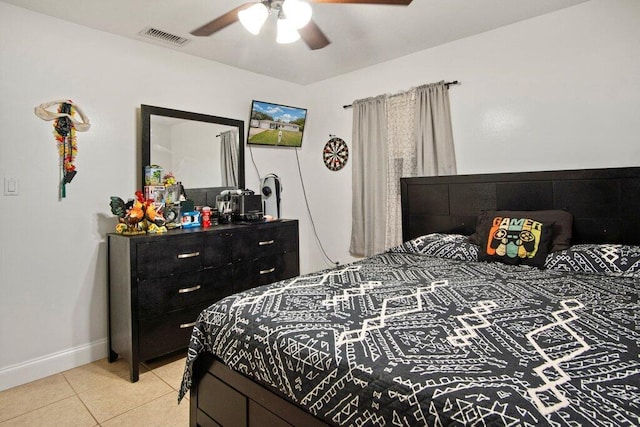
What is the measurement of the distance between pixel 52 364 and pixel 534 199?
12.3 ft

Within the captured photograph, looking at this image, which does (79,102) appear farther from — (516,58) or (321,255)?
(516,58)

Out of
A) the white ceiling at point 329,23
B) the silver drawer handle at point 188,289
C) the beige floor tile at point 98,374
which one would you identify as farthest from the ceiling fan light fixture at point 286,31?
the beige floor tile at point 98,374

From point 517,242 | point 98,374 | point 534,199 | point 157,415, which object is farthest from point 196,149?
point 534,199

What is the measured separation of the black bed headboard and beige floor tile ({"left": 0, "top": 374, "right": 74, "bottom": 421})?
2.91 metres

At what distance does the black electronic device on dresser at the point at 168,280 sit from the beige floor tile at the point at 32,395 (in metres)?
0.37

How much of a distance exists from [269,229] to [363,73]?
1981 mm

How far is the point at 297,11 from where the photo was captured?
1893 mm

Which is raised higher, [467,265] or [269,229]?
[269,229]

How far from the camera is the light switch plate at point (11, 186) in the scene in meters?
2.38

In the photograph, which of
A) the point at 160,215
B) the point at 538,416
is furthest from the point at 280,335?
the point at 160,215

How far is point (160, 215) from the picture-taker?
107 inches

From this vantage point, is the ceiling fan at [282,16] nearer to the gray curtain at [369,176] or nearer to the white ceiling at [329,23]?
the white ceiling at [329,23]

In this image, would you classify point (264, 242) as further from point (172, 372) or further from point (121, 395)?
point (121, 395)

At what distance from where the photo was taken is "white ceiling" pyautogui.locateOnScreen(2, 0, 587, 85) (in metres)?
2.46
